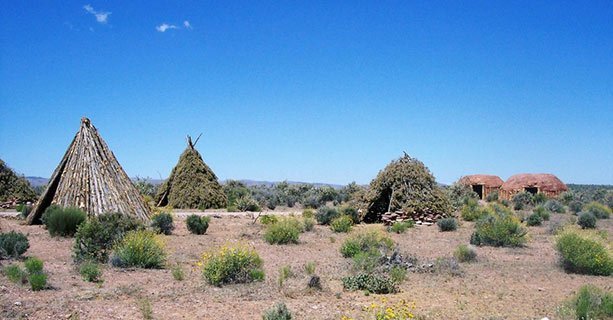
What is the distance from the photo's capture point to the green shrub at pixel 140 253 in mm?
10750

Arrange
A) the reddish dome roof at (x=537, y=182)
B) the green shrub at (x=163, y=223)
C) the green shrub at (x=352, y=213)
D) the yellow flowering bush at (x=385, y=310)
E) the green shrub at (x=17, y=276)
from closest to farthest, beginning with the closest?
the yellow flowering bush at (x=385, y=310), the green shrub at (x=17, y=276), the green shrub at (x=163, y=223), the green shrub at (x=352, y=213), the reddish dome roof at (x=537, y=182)

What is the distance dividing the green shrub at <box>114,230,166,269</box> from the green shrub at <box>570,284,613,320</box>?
7.84 meters

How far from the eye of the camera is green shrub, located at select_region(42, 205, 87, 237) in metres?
14.5

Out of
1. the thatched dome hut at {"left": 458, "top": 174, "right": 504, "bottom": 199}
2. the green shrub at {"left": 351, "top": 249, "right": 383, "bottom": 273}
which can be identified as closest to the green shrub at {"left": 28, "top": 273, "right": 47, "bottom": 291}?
the green shrub at {"left": 351, "top": 249, "right": 383, "bottom": 273}

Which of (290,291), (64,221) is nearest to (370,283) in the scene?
(290,291)

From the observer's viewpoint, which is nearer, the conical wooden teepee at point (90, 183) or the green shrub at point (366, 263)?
the green shrub at point (366, 263)

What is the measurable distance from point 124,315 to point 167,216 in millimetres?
9333

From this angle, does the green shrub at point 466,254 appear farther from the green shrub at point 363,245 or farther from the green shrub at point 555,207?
the green shrub at point 555,207

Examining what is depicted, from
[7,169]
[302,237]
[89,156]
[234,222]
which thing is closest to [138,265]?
[302,237]

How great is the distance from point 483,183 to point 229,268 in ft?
129

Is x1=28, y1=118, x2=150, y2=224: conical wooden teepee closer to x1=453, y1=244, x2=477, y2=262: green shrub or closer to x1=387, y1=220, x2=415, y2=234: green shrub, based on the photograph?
x1=387, y1=220, x2=415, y2=234: green shrub

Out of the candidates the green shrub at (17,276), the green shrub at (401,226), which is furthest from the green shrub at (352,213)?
the green shrub at (17,276)

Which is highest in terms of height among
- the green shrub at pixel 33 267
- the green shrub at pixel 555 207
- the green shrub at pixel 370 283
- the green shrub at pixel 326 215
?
the green shrub at pixel 555 207

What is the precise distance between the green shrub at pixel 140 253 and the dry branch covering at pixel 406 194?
11.4 metres
